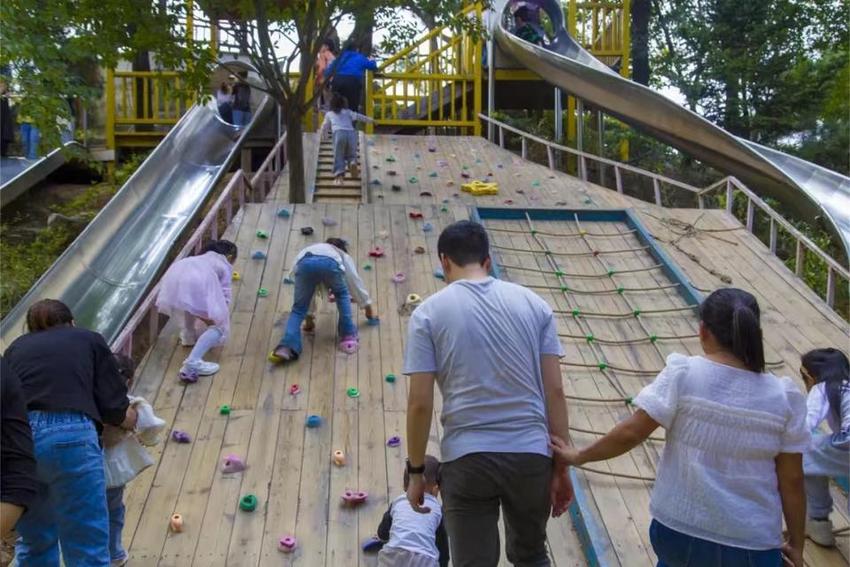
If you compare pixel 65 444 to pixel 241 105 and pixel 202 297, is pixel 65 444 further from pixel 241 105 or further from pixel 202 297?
pixel 241 105

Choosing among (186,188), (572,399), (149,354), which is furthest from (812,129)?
(149,354)

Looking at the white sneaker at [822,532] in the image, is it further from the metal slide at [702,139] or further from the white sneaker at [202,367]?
the metal slide at [702,139]

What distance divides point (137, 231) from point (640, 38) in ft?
43.9

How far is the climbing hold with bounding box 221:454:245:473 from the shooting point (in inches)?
202

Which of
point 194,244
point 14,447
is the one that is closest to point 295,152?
point 194,244

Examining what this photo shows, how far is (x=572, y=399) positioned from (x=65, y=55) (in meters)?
5.58

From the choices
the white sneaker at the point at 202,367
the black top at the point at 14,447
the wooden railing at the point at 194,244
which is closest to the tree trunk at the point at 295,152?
the wooden railing at the point at 194,244

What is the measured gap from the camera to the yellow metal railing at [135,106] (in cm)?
1548

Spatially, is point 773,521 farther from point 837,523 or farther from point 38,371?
point 38,371

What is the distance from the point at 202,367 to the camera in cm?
627

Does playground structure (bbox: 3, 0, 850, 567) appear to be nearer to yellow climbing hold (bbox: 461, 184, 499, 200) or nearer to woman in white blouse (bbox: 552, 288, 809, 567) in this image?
yellow climbing hold (bbox: 461, 184, 499, 200)

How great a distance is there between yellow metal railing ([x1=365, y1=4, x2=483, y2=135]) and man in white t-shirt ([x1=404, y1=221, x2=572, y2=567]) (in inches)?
537

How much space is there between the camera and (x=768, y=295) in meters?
7.90

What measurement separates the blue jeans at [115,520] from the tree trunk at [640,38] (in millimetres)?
17831
